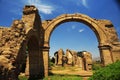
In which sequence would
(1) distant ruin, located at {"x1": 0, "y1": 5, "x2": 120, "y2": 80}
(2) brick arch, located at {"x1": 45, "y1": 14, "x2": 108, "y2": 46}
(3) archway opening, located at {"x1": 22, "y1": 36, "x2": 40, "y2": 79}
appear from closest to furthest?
(1) distant ruin, located at {"x1": 0, "y1": 5, "x2": 120, "y2": 80} < (3) archway opening, located at {"x1": 22, "y1": 36, "x2": 40, "y2": 79} < (2) brick arch, located at {"x1": 45, "y1": 14, "x2": 108, "y2": 46}

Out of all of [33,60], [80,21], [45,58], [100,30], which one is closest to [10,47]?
[33,60]

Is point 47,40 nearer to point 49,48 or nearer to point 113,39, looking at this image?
point 49,48

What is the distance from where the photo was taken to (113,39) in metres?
15.2

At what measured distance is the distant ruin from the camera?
8.98m

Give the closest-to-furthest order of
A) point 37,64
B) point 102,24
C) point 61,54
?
1. point 37,64
2. point 102,24
3. point 61,54

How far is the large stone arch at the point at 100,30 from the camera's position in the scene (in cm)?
1466

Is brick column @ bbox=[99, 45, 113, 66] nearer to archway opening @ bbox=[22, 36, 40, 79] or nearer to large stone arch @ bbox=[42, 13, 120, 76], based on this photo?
large stone arch @ bbox=[42, 13, 120, 76]

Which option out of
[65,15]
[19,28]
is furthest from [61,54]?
[19,28]

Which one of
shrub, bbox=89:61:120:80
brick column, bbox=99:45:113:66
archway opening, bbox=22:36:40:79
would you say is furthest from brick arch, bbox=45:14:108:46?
shrub, bbox=89:61:120:80

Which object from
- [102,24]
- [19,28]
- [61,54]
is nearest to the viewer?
[19,28]

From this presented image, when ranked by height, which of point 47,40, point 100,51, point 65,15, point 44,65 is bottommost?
point 44,65

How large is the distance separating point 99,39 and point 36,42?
5565 mm

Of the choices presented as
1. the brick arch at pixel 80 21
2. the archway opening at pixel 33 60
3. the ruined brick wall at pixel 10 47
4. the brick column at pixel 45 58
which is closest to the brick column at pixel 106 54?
the brick arch at pixel 80 21

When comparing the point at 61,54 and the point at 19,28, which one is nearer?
the point at 19,28
